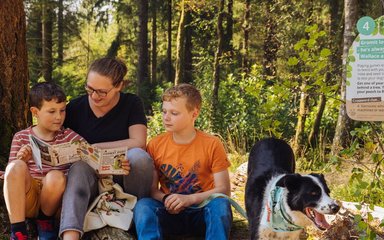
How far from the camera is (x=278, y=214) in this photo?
3012mm

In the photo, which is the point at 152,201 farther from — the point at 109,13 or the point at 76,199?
the point at 109,13

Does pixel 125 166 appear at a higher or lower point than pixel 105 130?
lower

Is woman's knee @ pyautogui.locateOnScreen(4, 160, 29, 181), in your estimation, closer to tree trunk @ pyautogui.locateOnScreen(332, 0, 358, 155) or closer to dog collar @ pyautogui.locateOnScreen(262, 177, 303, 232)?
dog collar @ pyautogui.locateOnScreen(262, 177, 303, 232)

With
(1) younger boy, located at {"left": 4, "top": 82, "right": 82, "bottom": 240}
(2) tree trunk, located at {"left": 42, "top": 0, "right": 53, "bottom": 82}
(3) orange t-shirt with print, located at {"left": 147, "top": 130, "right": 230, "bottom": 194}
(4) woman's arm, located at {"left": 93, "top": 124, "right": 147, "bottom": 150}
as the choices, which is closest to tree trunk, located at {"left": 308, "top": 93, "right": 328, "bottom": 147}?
(3) orange t-shirt with print, located at {"left": 147, "top": 130, "right": 230, "bottom": 194}

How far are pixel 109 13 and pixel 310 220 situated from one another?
22872 millimetres

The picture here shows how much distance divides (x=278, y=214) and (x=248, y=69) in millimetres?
13738

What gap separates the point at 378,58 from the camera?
262 centimetres

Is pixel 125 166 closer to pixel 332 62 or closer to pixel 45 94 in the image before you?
pixel 45 94

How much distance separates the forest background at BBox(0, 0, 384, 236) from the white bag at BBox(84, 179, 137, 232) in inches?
40.2

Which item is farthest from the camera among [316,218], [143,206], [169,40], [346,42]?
[169,40]

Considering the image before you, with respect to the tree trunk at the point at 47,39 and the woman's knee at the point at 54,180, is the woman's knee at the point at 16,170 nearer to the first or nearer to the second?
the woman's knee at the point at 54,180

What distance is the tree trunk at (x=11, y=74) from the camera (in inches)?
151

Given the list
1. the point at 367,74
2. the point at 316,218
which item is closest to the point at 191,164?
the point at 316,218

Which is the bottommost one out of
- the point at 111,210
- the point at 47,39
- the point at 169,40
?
the point at 111,210
